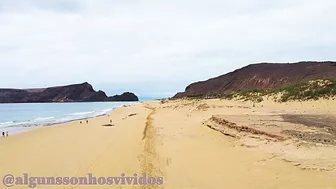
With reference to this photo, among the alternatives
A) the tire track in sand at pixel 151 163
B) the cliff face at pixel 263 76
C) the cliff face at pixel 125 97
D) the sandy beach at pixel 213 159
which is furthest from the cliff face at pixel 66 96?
the tire track in sand at pixel 151 163

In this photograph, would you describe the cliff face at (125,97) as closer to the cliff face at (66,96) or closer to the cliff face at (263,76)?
the cliff face at (66,96)

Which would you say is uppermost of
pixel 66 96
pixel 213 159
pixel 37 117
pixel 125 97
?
pixel 66 96

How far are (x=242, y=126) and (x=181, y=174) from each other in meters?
5.28

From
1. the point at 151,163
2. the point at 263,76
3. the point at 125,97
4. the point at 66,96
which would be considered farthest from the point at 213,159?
the point at 66,96

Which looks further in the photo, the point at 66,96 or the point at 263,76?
the point at 66,96

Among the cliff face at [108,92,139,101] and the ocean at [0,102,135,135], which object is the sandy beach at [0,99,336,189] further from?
the cliff face at [108,92,139,101]

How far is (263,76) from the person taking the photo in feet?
219

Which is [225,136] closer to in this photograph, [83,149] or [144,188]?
[83,149]

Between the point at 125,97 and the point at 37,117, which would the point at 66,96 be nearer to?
the point at 125,97

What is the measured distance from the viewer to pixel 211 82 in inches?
3351

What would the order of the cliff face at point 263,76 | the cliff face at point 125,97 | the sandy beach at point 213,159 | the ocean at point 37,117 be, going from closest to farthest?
the sandy beach at point 213,159
the ocean at point 37,117
the cliff face at point 263,76
the cliff face at point 125,97

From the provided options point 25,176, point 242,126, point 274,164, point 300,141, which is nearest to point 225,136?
point 242,126

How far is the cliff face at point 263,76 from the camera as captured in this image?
56.4 m

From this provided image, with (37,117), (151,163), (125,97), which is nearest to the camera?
(151,163)
